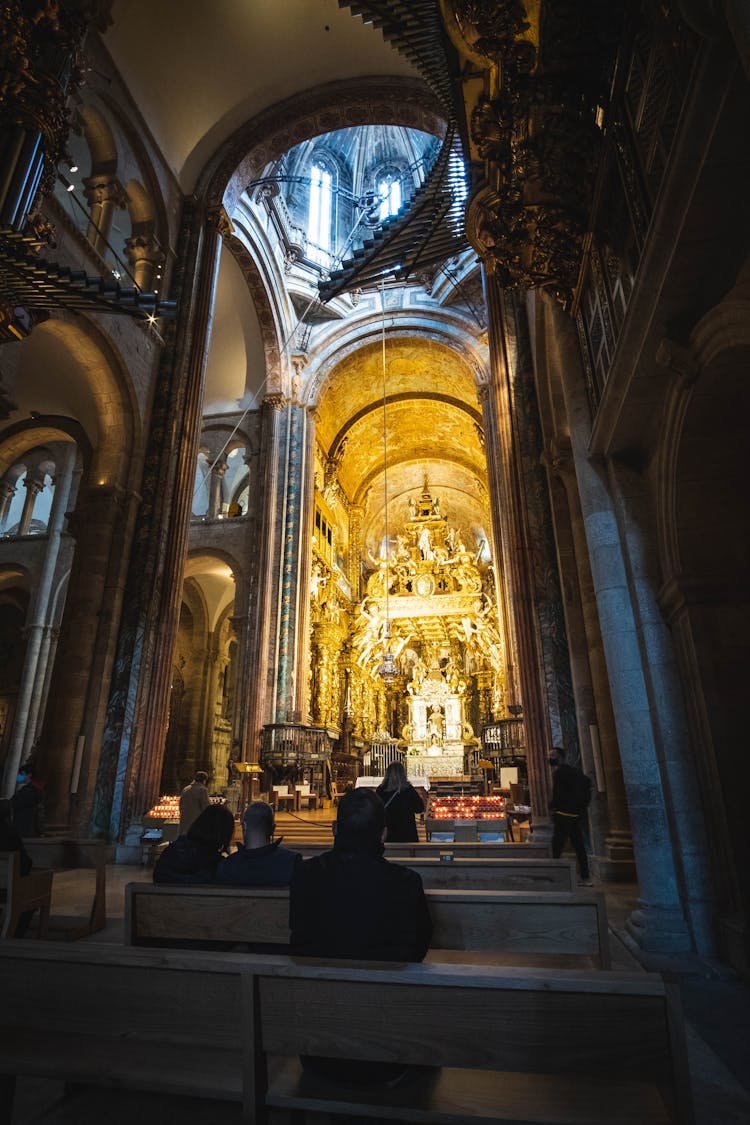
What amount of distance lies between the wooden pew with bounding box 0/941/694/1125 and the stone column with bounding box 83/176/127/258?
38.0 feet

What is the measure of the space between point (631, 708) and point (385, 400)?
20.0 meters

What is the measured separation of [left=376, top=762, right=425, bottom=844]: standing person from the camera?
5.10 meters

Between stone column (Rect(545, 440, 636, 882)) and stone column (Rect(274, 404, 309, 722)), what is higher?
stone column (Rect(274, 404, 309, 722))

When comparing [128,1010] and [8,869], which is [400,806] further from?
[128,1010]

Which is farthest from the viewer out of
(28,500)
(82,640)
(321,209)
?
(321,209)

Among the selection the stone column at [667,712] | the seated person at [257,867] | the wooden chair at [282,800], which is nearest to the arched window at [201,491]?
the wooden chair at [282,800]

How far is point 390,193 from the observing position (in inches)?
961

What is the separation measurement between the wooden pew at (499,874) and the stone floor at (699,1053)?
761 millimetres

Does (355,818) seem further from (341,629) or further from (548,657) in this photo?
(341,629)

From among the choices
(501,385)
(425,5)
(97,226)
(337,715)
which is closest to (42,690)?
(337,715)

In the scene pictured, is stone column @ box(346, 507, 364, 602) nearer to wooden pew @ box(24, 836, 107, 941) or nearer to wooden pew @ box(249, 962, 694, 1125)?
wooden pew @ box(24, 836, 107, 941)

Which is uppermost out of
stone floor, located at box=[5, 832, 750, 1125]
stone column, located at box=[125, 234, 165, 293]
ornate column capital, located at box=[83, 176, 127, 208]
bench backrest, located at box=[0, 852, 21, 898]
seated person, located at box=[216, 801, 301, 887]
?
ornate column capital, located at box=[83, 176, 127, 208]

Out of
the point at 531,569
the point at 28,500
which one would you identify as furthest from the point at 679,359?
the point at 28,500

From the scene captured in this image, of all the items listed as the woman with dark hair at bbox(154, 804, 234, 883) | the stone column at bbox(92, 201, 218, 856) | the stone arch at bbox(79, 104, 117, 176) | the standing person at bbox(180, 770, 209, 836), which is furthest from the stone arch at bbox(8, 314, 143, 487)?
the woman with dark hair at bbox(154, 804, 234, 883)
